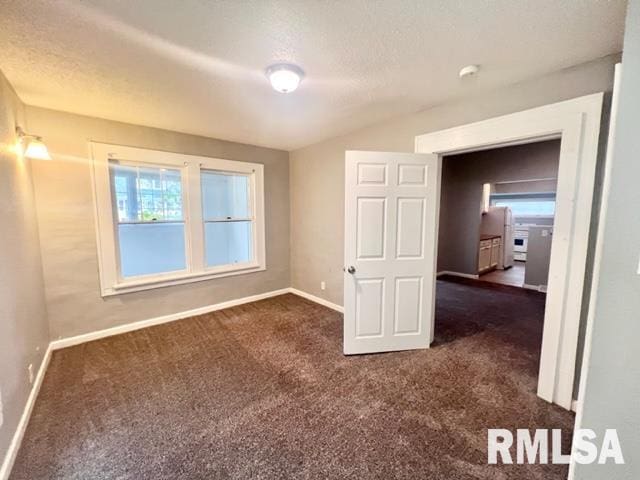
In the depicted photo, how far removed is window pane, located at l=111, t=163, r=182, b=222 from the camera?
3107 millimetres

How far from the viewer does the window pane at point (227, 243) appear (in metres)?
3.83

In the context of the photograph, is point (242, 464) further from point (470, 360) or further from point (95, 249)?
point (95, 249)

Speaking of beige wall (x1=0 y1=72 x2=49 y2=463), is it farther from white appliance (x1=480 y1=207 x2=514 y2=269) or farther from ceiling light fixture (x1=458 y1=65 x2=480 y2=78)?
white appliance (x1=480 y1=207 x2=514 y2=269)

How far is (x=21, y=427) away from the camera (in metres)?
1.70

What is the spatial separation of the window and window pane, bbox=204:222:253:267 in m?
6.62

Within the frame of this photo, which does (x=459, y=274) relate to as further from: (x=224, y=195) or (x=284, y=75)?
(x=284, y=75)

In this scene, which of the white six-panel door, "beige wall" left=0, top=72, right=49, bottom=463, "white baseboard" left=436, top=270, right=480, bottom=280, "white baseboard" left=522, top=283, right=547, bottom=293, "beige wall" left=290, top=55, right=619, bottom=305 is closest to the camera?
"beige wall" left=0, top=72, right=49, bottom=463

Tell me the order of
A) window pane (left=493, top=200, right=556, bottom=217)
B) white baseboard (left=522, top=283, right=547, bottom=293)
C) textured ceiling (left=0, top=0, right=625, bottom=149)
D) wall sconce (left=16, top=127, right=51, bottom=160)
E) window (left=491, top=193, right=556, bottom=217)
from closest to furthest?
textured ceiling (left=0, top=0, right=625, bottom=149), wall sconce (left=16, top=127, right=51, bottom=160), white baseboard (left=522, top=283, right=547, bottom=293), window (left=491, top=193, right=556, bottom=217), window pane (left=493, top=200, right=556, bottom=217)

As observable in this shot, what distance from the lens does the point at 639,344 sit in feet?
3.09

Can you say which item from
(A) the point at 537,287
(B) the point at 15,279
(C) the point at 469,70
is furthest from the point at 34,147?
(A) the point at 537,287

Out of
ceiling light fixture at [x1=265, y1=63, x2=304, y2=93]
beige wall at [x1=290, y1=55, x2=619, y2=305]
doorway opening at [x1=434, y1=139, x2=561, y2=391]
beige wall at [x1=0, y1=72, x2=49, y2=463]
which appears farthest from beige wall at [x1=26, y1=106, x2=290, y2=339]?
doorway opening at [x1=434, y1=139, x2=561, y2=391]

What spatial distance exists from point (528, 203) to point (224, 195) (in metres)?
8.24

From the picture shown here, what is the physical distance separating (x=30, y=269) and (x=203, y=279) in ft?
5.62

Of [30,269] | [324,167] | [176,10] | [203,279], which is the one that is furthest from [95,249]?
[324,167]
